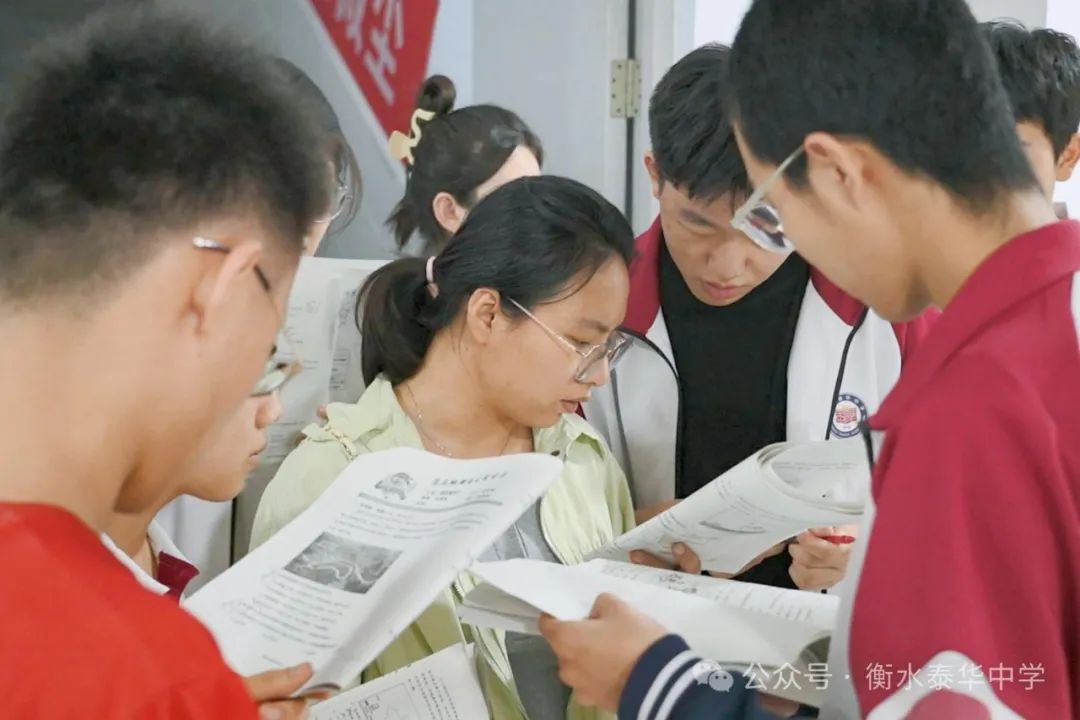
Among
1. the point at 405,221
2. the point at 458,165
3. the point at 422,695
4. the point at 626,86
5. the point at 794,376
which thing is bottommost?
the point at 422,695

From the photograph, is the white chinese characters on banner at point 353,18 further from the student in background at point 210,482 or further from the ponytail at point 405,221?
the student in background at point 210,482

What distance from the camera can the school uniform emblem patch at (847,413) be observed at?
163 centimetres

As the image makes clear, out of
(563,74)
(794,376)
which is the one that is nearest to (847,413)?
(794,376)

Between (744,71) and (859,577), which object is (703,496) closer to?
(859,577)

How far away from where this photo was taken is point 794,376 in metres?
1.64

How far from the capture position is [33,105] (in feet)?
2.33

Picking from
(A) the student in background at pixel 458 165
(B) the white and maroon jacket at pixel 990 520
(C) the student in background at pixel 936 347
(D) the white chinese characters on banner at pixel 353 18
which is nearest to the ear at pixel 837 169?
(C) the student in background at pixel 936 347

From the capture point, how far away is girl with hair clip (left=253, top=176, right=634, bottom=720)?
1507 mm

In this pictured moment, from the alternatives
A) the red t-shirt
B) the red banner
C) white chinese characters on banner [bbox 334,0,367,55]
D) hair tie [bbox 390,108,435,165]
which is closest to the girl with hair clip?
the red t-shirt

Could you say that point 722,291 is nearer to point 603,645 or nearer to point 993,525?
point 603,645

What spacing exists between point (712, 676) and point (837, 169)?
46 cm

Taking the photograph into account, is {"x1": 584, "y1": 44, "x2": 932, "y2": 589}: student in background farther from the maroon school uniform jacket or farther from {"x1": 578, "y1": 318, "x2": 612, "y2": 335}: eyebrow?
the maroon school uniform jacket

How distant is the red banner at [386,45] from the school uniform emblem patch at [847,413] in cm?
201

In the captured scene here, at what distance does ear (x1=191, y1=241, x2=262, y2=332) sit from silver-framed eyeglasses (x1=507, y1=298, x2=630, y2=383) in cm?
84
